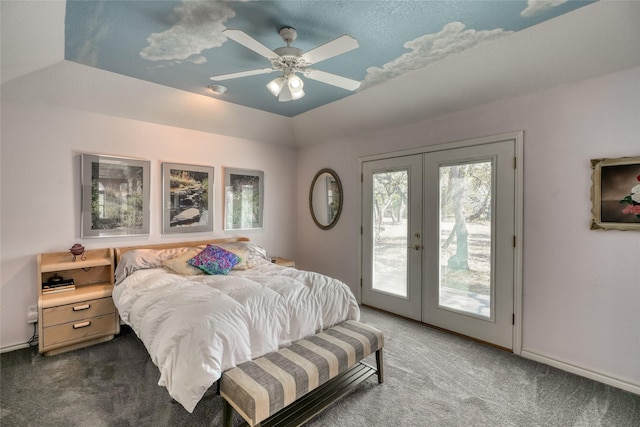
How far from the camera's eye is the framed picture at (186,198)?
3719 millimetres

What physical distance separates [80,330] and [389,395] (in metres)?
2.91

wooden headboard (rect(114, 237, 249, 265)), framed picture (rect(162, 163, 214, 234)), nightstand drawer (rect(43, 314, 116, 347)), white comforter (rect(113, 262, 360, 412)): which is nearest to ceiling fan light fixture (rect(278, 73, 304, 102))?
white comforter (rect(113, 262, 360, 412))

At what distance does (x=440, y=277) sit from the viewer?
3365 millimetres

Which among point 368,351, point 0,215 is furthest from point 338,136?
point 0,215

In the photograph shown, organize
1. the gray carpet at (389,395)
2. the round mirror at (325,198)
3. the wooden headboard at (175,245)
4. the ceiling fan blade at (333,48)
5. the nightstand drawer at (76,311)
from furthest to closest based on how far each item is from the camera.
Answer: the round mirror at (325,198), the wooden headboard at (175,245), the nightstand drawer at (76,311), the gray carpet at (389,395), the ceiling fan blade at (333,48)

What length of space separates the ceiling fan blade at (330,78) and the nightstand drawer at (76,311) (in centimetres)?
292

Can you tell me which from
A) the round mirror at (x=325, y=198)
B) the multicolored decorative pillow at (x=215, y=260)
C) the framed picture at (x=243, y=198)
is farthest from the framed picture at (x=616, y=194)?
the framed picture at (x=243, y=198)

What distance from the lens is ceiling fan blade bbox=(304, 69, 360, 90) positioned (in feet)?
7.15

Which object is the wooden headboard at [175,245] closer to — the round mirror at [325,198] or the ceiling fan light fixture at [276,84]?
the round mirror at [325,198]

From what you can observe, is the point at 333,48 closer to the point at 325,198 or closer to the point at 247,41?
the point at 247,41

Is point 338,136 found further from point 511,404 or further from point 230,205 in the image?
point 511,404

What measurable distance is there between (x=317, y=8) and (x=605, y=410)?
3.35 meters

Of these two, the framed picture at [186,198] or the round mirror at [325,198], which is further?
the round mirror at [325,198]

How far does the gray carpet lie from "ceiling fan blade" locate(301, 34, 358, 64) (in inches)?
94.6
